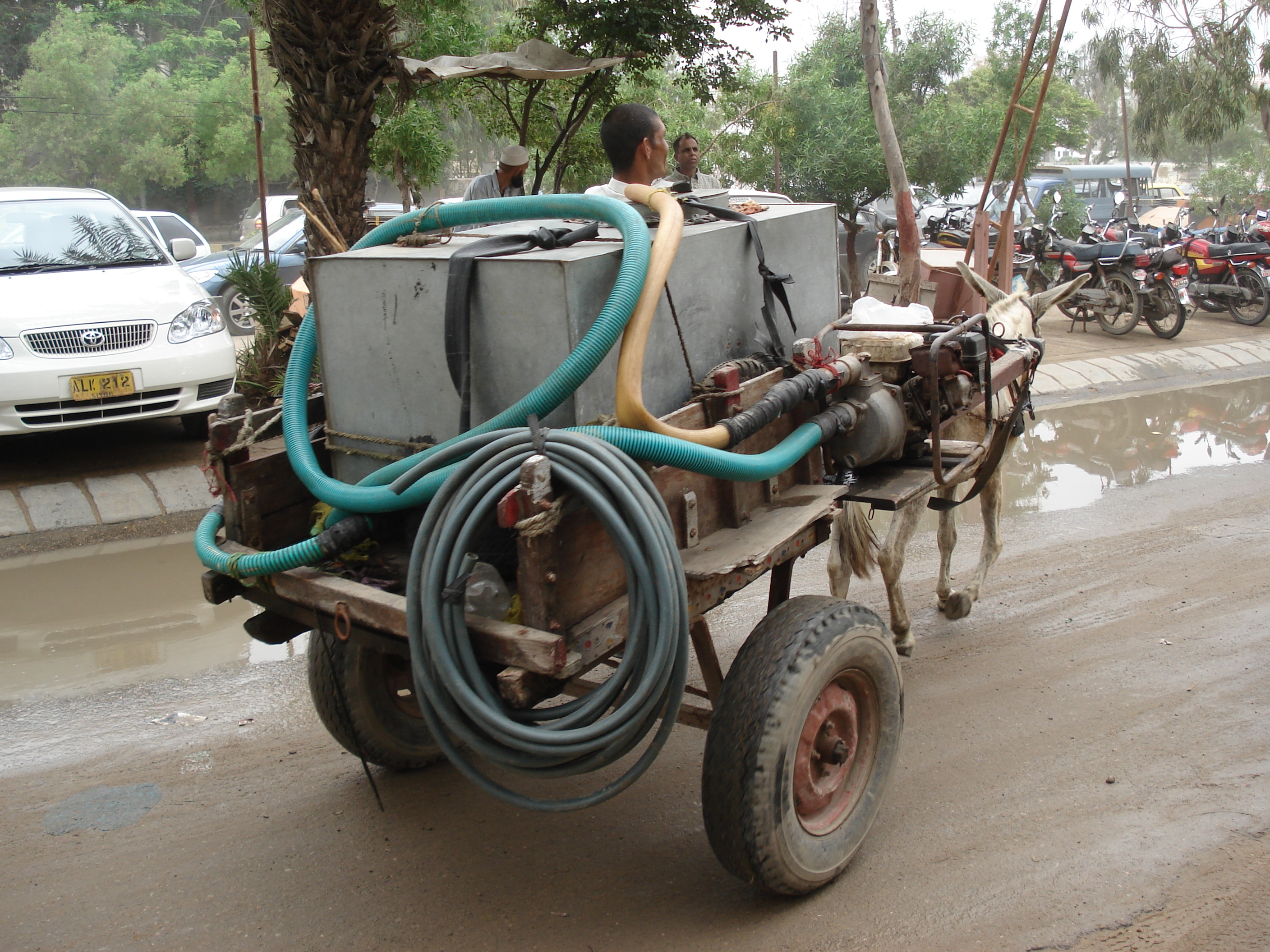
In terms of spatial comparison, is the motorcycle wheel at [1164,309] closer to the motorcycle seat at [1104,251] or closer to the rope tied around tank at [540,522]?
the motorcycle seat at [1104,251]

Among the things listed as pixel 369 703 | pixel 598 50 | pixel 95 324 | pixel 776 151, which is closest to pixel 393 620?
pixel 369 703

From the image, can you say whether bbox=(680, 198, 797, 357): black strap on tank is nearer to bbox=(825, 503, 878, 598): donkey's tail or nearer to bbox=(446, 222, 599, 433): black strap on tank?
bbox=(446, 222, 599, 433): black strap on tank

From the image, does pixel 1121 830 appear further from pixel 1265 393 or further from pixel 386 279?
pixel 1265 393

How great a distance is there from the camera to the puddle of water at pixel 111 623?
14.7ft

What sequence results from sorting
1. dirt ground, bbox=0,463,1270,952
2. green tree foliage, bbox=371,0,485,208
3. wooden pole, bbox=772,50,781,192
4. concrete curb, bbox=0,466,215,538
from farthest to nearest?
wooden pole, bbox=772,50,781,192 < green tree foliage, bbox=371,0,485,208 < concrete curb, bbox=0,466,215,538 < dirt ground, bbox=0,463,1270,952

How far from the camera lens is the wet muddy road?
2760 millimetres

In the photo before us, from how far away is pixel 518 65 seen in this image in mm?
7020

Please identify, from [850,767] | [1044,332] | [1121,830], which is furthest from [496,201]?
[1044,332]

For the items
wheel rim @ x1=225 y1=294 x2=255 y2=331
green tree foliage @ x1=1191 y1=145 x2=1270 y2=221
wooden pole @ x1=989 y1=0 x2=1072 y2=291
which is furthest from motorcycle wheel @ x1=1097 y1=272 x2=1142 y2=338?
green tree foliage @ x1=1191 y1=145 x2=1270 y2=221

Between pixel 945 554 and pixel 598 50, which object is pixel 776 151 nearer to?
pixel 598 50

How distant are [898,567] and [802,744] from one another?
195 centimetres

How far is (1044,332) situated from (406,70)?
8937mm

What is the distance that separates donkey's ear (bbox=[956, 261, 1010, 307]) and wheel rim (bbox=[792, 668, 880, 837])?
2.89 metres

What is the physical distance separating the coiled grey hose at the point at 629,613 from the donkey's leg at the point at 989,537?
2929mm
